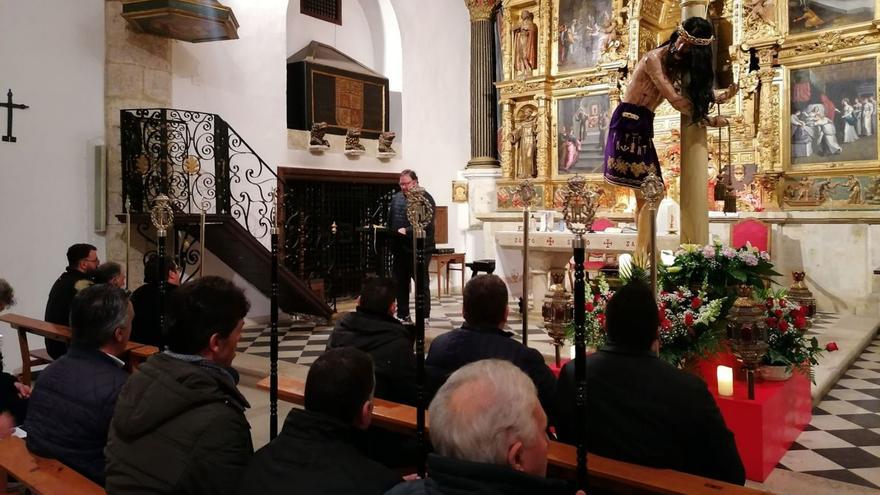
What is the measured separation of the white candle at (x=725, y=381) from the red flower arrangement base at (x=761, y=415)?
4 centimetres

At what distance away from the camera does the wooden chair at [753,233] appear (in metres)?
9.30

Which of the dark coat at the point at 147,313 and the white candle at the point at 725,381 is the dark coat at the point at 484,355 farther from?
the dark coat at the point at 147,313

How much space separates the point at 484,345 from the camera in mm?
2863

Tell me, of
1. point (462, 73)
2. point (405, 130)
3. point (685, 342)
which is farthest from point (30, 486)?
point (462, 73)

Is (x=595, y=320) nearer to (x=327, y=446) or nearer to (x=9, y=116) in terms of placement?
(x=327, y=446)

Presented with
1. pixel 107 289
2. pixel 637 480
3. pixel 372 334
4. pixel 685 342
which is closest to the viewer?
pixel 637 480

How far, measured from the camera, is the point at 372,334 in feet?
10.3

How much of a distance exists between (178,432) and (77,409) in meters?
0.84

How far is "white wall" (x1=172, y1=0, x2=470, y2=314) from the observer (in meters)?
9.20

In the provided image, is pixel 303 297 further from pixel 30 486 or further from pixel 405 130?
pixel 30 486

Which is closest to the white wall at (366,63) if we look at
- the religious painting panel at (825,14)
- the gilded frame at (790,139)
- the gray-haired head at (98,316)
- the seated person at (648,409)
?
the religious painting panel at (825,14)

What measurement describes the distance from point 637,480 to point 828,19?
30.4ft

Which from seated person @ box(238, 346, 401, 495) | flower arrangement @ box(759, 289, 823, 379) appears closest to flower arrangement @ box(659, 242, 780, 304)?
flower arrangement @ box(759, 289, 823, 379)

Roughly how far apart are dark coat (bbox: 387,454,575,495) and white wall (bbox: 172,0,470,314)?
8.17 m
